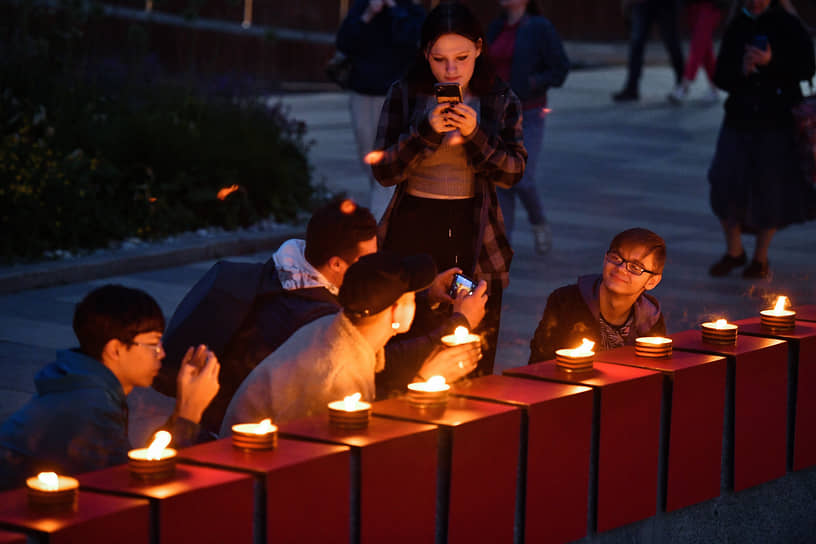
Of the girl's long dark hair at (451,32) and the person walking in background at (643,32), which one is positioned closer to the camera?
the girl's long dark hair at (451,32)

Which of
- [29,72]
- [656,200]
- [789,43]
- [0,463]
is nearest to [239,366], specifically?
[0,463]

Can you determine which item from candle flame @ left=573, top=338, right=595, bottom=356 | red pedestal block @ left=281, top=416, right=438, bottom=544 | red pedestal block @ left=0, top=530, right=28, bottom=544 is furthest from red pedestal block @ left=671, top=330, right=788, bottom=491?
red pedestal block @ left=0, top=530, right=28, bottom=544

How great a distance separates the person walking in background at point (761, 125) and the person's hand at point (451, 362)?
5597 millimetres

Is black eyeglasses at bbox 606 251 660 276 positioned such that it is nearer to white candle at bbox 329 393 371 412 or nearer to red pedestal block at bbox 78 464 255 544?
white candle at bbox 329 393 371 412

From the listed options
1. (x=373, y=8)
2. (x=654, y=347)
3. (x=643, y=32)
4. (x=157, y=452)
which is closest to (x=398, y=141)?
(x=654, y=347)

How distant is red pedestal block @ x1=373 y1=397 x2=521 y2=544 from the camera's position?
366cm

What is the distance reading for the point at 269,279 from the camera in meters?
4.99

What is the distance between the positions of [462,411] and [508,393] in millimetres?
233

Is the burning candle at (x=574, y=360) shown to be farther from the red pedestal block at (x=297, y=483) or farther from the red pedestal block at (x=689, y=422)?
the red pedestal block at (x=297, y=483)

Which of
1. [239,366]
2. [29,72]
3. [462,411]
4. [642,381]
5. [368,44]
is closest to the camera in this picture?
[462,411]

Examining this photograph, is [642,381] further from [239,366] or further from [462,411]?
[239,366]

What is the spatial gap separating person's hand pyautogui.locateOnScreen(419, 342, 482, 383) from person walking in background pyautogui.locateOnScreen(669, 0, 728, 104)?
1574 cm

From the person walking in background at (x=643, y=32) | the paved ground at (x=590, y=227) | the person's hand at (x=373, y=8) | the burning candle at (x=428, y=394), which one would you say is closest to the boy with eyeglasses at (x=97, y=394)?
the burning candle at (x=428, y=394)

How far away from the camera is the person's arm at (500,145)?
538cm
